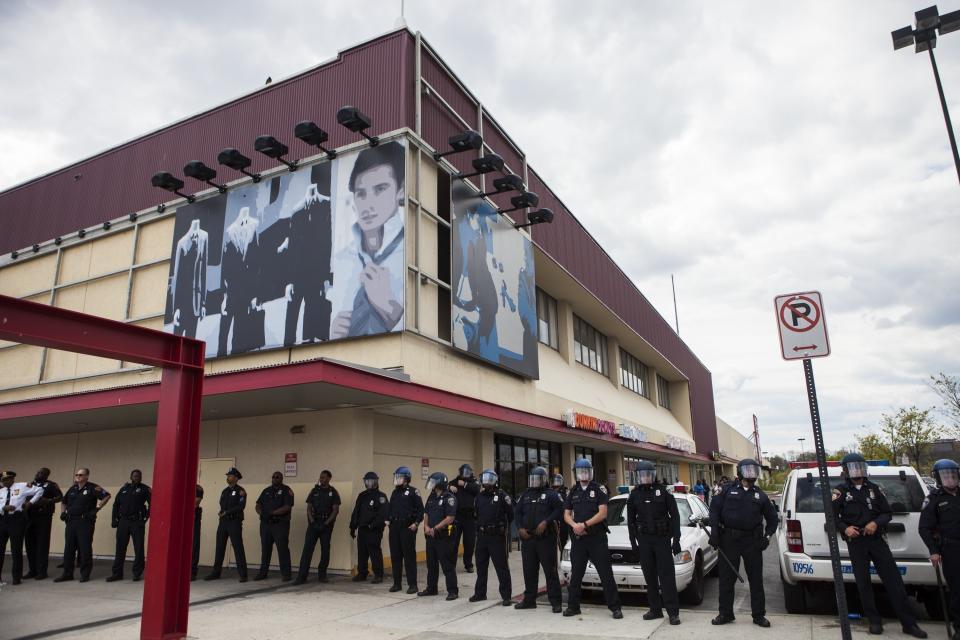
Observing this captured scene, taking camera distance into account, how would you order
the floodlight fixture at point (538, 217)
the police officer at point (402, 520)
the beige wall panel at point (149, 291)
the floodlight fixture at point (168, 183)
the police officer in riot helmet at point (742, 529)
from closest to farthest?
the police officer in riot helmet at point (742, 529) → the police officer at point (402, 520) → the floodlight fixture at point (168, 183) → the beige wall panel at point (149, 291) → the floodlight fixture at point (538, 217)

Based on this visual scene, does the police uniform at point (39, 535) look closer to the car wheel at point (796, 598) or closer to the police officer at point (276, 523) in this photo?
the police officer at point (276, 523)

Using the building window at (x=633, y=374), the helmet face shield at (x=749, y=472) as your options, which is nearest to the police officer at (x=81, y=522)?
the helmet face shield at (x=749, y=472)

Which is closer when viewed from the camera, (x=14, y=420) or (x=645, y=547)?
(x=645, y=547)

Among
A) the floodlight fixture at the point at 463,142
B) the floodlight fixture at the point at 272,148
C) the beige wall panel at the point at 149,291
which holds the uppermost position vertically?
the floodlight fixture at the point at 463,142

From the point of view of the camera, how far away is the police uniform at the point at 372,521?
38.2 feet

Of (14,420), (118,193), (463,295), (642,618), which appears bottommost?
(642,618)

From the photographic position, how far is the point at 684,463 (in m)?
47.0

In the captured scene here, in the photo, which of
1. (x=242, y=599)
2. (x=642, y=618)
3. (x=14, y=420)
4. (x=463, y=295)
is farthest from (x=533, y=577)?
(x=14, y=420)

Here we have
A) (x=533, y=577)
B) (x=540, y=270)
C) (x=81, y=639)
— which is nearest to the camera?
(x=81, y=639)

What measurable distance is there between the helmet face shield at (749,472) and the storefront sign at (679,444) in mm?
27357

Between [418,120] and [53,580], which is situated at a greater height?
[418,120]

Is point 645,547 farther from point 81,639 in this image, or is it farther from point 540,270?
point 540,270

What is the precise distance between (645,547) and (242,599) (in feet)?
20.7

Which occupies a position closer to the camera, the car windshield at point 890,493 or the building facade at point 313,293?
the car windshield at point 890,493
